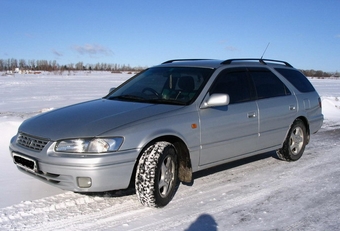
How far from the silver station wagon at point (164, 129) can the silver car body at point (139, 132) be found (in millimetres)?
10

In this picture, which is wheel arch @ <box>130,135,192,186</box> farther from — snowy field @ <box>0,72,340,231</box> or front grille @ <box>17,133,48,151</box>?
front grille @ <box>17,133,48,151</box>

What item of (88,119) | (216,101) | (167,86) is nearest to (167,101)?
(167,86)

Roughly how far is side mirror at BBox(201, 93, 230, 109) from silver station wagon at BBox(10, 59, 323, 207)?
0.04ft

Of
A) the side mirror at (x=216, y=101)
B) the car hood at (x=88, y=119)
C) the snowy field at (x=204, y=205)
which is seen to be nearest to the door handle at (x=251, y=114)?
the side mirror at (x=216, y=101)

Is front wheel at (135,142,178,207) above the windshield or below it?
below

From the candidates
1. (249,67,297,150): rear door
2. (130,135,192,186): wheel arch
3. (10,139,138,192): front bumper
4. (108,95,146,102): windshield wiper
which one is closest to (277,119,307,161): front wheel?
(249,67,297,150): rear door

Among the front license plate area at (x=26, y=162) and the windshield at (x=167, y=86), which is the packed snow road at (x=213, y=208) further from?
the windshield at (x=167, y=86)

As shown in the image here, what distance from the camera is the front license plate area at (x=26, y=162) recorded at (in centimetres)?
373

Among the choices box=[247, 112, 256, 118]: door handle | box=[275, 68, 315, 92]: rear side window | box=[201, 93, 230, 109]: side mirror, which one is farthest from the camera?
box=[275, 68, 315, 92]: rear side window

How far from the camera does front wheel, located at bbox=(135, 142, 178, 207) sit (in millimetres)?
3734

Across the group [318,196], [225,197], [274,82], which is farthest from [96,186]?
[274,82]

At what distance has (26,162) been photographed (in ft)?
12.7

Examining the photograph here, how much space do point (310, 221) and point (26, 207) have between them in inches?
116

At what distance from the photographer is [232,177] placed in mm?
5117
